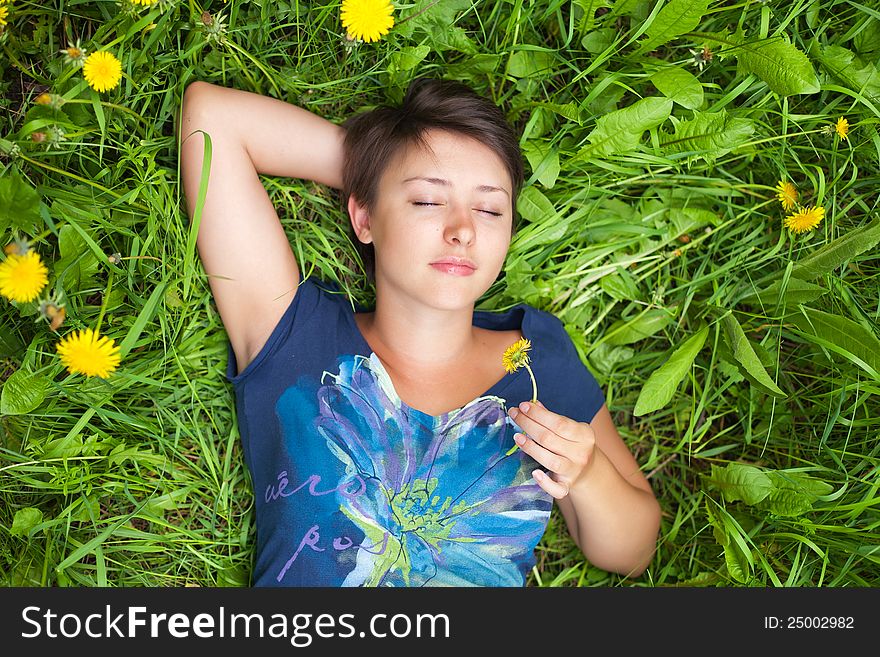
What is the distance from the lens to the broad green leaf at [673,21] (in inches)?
81.0

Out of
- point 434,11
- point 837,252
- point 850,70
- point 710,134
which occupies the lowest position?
point 837,252

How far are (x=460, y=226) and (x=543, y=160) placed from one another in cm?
53

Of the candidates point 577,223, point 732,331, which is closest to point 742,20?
point 577,223

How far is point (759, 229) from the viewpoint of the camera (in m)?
2.43

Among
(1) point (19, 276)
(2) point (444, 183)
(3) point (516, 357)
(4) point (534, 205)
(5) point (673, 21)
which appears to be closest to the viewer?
(1) point (19, 276)

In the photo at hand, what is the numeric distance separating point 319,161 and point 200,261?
0.49 metres

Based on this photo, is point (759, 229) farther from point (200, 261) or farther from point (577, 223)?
point (200, 261)

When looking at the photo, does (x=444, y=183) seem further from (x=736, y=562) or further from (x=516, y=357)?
(x=736, y=562)

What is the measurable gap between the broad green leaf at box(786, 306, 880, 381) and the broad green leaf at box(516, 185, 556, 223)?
865 mm

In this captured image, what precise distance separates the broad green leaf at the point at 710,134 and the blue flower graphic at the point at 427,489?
1054 mm

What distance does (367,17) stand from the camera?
1939 millimetres

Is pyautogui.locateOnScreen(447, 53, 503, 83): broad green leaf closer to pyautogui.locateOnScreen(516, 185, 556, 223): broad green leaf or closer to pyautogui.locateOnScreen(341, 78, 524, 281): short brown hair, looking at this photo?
pyautogui.locateOnScreen(341, 78, 524, 281): short brown hair

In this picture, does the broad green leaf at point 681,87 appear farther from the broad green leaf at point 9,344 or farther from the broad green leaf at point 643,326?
the broad green leaf at point 9,344

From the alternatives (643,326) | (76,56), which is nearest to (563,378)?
(643,326)
